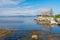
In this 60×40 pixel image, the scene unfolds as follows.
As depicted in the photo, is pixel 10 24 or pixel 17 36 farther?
pixel 10 24

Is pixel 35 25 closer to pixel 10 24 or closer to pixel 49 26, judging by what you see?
pixel 49 26

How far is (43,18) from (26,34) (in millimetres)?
749

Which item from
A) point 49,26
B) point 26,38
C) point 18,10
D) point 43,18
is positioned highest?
point 18,10

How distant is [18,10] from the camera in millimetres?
4172

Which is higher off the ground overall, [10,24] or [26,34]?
[10,24]

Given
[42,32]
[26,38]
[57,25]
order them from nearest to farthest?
1. [26,38]
2. [42,32]
3. [57,25]

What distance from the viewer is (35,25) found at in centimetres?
432

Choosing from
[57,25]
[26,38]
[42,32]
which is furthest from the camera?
[57,25]

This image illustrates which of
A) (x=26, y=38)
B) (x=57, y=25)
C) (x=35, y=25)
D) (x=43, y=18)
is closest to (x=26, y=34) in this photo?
(x=26, y=38)

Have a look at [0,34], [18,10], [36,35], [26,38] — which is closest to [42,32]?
[36,35]

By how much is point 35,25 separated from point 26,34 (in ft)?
1.59

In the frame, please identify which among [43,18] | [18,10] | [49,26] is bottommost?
[49,26]

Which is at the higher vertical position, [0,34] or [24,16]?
[24,16]

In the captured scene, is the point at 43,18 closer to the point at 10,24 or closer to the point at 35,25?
the point at 35,25
